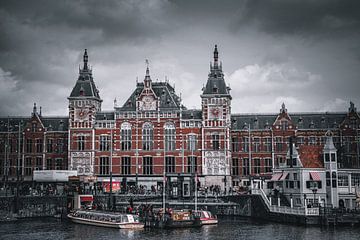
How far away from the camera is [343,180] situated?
76000 mm

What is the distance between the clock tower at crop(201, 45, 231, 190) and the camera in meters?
96.4

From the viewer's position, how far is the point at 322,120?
10181 cm

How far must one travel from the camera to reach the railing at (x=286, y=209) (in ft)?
220

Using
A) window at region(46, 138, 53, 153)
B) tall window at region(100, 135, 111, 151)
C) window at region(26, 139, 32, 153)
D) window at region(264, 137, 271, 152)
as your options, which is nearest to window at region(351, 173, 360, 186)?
window at region(264, 137, 271, 152)

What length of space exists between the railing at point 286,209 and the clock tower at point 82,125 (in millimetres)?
35264

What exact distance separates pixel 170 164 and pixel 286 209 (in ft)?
105

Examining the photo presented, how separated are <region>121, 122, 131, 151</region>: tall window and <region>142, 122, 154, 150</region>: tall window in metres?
2.76

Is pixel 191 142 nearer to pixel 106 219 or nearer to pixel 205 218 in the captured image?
pixel 205 218

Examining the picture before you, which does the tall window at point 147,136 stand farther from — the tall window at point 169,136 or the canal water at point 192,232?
the canal water at point 192,232

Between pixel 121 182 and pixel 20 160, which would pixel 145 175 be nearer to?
pixel 121 182

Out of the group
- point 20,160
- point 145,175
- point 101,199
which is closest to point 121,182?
point 145,175

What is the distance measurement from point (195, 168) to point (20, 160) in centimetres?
3524

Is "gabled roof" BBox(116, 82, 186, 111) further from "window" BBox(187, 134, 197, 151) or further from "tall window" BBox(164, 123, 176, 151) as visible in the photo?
"window" BBox(187, 134, 197, 151)

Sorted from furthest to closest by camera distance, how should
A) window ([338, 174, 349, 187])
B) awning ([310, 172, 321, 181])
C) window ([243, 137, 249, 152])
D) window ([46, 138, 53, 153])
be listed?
window ([46, 138, 53, 153])
window ([243, 137, 249, 152])
window ([338, 174, 349, 187])
awning ([310, 172, 321, 181])
